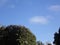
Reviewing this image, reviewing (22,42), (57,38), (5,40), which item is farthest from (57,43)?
(5,40)

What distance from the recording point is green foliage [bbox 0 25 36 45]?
32312 millimetres

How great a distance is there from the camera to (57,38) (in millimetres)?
30625

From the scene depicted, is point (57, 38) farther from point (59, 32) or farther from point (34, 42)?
point (34, 42)

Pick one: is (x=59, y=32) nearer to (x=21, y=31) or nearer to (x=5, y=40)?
(x=21, y=31)

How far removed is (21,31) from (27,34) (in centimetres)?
95

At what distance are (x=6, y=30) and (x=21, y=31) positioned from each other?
7.21 feet

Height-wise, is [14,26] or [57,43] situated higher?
[14,26]

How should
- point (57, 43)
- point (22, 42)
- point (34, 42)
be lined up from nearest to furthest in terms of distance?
point (57, 43) → point (22, 42) → point (34, 42)

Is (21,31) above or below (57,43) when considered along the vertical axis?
above

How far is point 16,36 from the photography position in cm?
3234

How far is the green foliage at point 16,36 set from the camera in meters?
32.3

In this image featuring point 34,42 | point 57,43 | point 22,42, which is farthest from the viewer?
point 34,42

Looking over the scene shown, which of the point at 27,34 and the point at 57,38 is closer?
the point at 57,38

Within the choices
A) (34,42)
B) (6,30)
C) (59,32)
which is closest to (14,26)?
(6,30)
